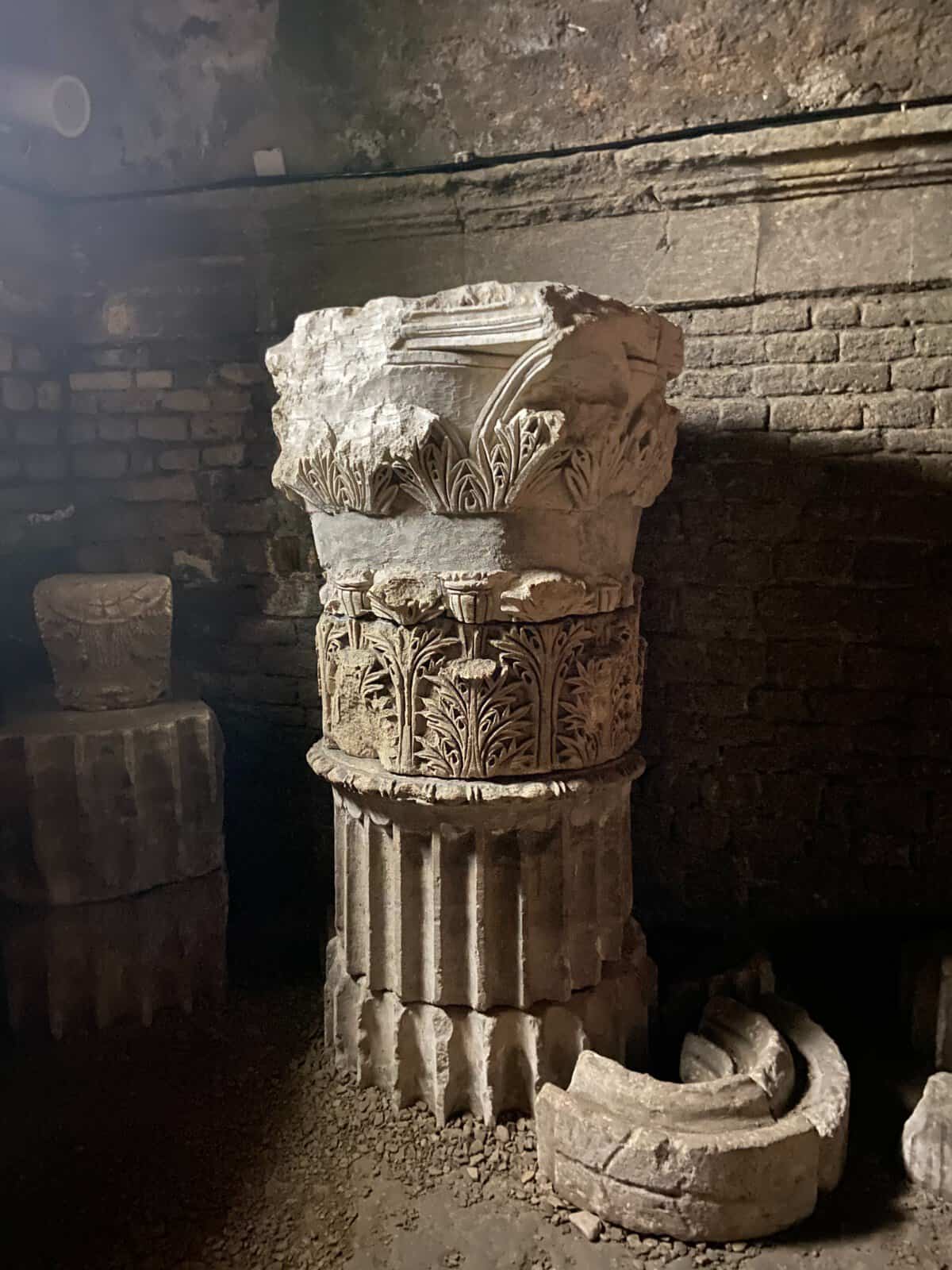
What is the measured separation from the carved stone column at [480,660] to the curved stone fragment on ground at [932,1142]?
2.49 feet

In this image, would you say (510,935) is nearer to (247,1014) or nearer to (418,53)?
(247,1014)

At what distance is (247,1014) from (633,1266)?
5.07 feet

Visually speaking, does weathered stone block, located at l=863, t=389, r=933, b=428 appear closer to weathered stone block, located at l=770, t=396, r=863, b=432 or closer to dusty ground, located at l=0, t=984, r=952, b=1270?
weathered stone block, located at l=770, t=396, r=863, b=432

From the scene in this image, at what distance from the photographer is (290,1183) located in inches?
95.9

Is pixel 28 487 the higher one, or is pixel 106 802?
pixel 28 487

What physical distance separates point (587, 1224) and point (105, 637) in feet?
7.61

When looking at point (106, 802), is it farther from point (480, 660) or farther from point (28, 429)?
point (28, 429)

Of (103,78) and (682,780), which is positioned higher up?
(103,78)

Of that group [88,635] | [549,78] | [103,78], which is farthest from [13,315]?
[549,78]

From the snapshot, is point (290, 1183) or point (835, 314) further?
point (835, 314)

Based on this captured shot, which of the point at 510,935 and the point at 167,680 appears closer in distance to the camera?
the point at 510,935

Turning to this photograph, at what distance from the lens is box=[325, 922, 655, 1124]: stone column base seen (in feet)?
8.61

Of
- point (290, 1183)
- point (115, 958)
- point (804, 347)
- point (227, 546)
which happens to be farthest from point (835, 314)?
point (115, 958)

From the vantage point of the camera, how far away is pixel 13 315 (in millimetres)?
3701
